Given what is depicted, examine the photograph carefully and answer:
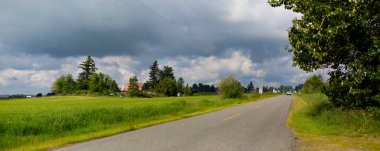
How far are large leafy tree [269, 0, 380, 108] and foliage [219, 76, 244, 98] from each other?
60.4 meters

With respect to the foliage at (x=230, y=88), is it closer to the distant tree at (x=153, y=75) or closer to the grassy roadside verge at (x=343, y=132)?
the grassy roadside verge at (x=343, y=132)

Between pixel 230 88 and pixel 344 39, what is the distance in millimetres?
63840

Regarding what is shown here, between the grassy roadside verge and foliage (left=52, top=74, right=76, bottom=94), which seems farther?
foliage (left=52, top=74, right=76, bottom=94)

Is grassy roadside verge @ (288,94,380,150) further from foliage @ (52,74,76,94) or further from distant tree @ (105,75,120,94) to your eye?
foliage @ (52,74,76,94)

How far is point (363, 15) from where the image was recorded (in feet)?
44.3

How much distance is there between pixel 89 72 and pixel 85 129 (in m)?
148

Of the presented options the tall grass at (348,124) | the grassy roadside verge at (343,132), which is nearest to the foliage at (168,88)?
the grassy roadside verge at (343,132)

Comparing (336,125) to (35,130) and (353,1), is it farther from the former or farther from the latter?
(35,130)

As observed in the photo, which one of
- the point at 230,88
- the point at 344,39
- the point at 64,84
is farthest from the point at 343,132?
the point at 64,84

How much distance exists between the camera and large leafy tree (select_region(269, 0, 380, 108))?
13133 millimetres

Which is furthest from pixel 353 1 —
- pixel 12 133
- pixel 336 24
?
pixel 12 133

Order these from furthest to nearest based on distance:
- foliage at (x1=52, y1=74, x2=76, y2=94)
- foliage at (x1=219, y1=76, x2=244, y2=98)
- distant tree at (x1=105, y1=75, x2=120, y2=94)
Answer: foliage at (x1=52, y1=74, x2=76, y2=94) < distant tree at (x1=105, y1=75, x2=120, y2=94) < foliage at (x1=219, y1=76, x2=244, y2=98)

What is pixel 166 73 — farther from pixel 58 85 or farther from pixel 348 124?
pixel 348 124

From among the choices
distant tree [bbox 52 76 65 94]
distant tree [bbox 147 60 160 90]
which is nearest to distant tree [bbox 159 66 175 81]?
distant tree [bbox 147 60 160 90]
